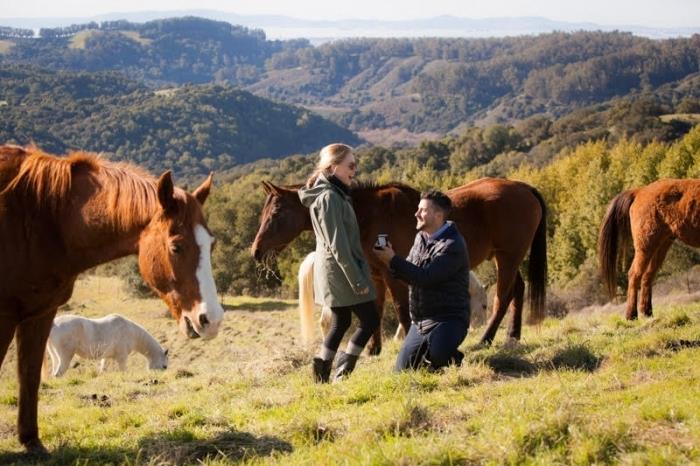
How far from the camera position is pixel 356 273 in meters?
5.42

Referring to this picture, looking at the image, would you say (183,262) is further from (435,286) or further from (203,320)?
(435,286)

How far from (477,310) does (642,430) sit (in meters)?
12.8

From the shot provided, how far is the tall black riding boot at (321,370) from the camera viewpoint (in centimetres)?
599

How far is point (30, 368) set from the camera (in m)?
4.45

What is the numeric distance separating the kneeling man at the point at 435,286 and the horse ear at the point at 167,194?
224 cm

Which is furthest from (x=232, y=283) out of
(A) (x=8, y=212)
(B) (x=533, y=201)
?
(A) (x=8, y=212)

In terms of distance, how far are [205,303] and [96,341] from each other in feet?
40.7

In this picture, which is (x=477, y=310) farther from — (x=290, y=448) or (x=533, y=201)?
(x=290, y=448)

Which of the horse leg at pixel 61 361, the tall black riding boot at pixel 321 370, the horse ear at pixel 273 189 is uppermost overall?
the horse ear at pixel 273 189

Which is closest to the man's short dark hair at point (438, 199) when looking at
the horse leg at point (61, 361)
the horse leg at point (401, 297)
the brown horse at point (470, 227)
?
the brown horse at point (470, 227)

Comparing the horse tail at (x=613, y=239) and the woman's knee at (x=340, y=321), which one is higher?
the woman's knee at (x=340, y=321)

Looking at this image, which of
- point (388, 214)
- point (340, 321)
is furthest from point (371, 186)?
point (340, 321)

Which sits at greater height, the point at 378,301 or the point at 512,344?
the point at 378,301

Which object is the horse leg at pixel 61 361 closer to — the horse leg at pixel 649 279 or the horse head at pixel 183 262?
the horse head at pixel 183 262
